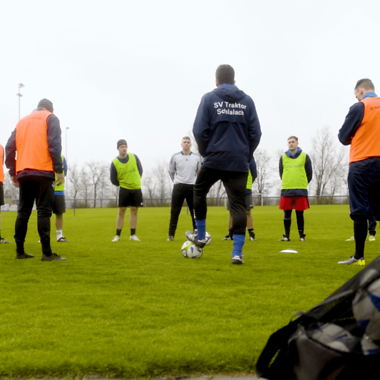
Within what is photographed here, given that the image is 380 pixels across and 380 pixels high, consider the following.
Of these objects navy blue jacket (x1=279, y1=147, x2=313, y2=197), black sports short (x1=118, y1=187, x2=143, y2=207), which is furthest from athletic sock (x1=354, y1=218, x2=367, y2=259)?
black sports short (x1=118, y1=187, x2=143, y2=207)

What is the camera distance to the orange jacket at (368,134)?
489cm

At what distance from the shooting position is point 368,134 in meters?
4.93

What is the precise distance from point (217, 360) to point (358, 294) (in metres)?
1.00

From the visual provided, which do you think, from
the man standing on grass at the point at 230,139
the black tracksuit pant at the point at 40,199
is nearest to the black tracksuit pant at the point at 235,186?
the man standing on grass at the point at 230,139

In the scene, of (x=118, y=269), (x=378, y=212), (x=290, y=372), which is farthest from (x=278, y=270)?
(x=290, y=372)

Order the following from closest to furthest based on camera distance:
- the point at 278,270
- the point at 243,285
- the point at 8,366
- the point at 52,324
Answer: the point at 8,366, the point at 52,324, the point at 243,285, the point at 278,270

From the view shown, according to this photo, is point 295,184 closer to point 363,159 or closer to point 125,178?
point 125,178

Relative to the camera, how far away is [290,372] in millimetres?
1315

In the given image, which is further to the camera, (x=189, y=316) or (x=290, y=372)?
(x=189, y=316)

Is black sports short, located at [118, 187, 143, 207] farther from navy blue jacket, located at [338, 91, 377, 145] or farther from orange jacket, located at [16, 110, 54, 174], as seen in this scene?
navy blue jacket, located at [338, 91, 377, 145]

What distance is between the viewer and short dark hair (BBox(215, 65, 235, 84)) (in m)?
5.39

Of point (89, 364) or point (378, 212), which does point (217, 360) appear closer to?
point (89, 364)

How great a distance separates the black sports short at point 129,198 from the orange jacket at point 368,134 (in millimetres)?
4847

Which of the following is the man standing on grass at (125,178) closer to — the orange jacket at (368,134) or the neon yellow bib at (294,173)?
the neon yellow bib at (294,173)
